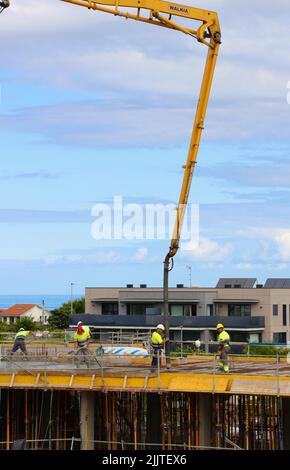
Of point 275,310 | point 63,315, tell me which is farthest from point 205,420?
point 63,315

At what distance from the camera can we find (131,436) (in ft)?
139

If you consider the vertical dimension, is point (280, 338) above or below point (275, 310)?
below

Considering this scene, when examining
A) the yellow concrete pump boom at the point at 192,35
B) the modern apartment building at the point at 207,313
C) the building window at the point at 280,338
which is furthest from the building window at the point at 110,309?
the yellow concrete pump boom at the point at 192,35

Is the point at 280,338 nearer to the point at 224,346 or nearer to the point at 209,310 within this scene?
the point at 209,310

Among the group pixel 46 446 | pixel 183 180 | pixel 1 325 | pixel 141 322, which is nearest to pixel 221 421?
pixel 46 446

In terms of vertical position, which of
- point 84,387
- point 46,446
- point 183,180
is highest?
point 183,180

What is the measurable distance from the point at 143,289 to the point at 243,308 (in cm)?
1097

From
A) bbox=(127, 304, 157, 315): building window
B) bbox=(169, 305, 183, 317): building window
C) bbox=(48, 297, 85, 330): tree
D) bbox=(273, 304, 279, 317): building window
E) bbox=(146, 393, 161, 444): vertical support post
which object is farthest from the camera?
bbox=(48, 297, 85, 330): tree

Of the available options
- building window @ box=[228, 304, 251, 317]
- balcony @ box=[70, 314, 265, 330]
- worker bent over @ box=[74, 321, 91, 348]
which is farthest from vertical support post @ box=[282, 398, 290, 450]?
building window @ box=[228, 304, 251, 317]

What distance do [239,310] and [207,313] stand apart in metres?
3.24

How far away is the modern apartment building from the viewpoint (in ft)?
327

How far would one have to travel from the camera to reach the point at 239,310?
344ft

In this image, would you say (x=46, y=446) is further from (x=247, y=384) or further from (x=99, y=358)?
(x=247, y=384)

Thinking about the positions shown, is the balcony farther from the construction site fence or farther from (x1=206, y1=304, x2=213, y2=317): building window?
the construction site fence
